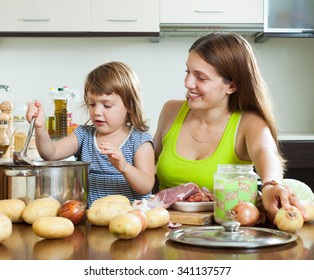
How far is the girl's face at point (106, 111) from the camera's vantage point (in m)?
2.07

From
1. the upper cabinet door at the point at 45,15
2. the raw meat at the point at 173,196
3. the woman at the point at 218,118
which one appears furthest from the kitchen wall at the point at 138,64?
the raw meat at the point at 173,196

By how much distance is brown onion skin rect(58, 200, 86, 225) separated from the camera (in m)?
1.36

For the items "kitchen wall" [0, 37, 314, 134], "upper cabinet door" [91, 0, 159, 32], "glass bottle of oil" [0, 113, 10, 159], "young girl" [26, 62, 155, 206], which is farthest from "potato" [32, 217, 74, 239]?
"kitchen wall" [0, 37, 314, 134]

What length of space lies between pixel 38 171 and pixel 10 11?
2.81m

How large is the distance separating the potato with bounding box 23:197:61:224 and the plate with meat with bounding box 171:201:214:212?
294mm

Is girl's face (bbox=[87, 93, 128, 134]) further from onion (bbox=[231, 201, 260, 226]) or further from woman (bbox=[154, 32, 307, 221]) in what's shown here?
onion (bbox=[231, 201, 260, 226])

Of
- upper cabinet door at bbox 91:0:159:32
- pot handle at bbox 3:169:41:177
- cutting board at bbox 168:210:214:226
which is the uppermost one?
upper cabinet door at bbox 91:0:159:32

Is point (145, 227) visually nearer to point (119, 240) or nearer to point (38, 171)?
point (119, 240)

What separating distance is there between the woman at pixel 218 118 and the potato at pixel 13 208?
73 cm

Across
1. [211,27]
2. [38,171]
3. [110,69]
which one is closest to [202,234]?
[38,171]

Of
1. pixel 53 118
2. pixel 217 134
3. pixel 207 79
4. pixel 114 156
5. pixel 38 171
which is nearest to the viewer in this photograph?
pixel 38 171

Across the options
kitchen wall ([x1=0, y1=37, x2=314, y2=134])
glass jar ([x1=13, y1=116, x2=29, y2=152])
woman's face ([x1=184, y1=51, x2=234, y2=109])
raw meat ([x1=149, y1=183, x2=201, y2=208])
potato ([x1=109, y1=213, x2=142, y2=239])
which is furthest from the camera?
kitchen wall ([x1=0, y1=37, x2=314, y2=134])

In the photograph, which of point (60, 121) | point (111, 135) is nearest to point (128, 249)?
point (111, 135)

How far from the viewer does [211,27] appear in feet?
13.1
